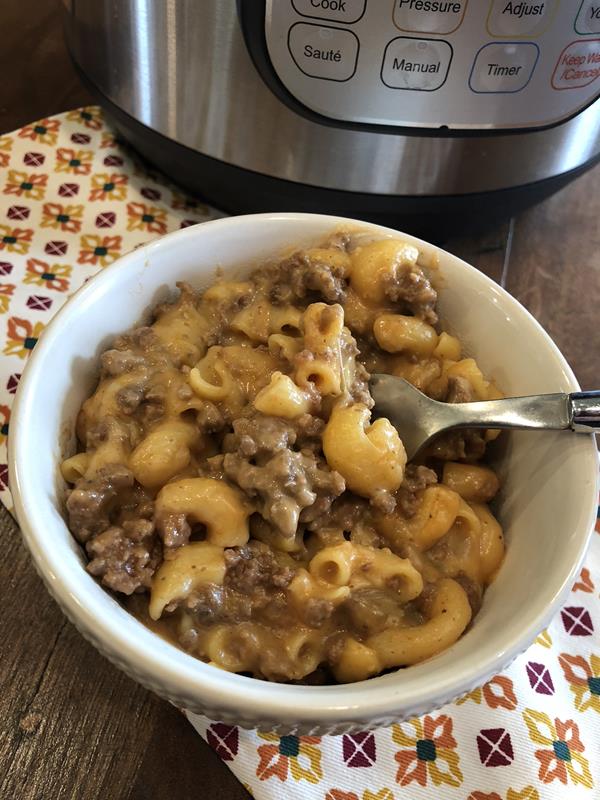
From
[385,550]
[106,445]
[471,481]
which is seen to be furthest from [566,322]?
[106,445]

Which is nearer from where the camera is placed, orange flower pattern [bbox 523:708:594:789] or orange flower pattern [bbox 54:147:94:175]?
orange flower pattern [bbox 523:708:594:789]

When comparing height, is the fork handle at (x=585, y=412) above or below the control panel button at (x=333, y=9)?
below

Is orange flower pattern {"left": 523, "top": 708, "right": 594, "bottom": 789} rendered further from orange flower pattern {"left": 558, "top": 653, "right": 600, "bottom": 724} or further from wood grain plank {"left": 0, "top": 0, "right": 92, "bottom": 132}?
wood grain plank {"left": 0, "top": 0, "right": 92, "bottom": 132}

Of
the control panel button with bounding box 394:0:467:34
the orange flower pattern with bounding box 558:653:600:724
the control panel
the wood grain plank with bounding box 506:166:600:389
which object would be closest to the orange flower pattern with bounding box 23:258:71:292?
the control panel

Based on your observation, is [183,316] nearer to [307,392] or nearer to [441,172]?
[307,392]

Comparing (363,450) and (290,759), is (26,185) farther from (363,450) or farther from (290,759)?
(290,759)

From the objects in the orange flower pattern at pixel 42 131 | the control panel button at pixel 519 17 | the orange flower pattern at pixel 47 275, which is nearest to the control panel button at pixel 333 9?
the control panel button at pixel 519 17

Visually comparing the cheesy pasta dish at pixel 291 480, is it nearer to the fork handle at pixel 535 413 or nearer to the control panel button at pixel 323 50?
the fork handle at pixel 535 413
